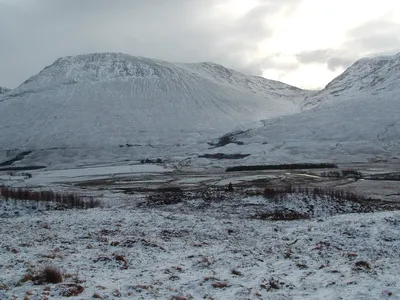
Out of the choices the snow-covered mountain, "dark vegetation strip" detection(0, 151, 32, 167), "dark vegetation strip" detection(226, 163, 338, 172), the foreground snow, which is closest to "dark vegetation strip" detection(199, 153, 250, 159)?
the snow-covered mountain

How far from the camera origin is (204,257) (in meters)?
15.5

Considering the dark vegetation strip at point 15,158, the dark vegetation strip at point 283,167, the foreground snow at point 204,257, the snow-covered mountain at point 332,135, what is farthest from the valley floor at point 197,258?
the dark vegetation strip at point 15,158

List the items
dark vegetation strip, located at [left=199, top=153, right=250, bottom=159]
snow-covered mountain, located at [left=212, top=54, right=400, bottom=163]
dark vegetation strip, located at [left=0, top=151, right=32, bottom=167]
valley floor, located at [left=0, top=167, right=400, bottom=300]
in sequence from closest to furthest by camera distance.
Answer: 1. valley floor, located at [left=0, top=167, right=400, bottom=300]
2. snow-covered mountain, located at [left=212, top=54, right=400, bottom=163]
3. dark vegetation strip, located at [left=199, top=153, right=250, bottom=159]
4. dark vegetation strip, located at [left=0, top=151, right=32, bottom=167]

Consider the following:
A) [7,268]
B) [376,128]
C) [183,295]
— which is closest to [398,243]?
[183,295]

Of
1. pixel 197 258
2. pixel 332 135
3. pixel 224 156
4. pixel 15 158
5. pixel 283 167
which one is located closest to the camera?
pixel 197 258

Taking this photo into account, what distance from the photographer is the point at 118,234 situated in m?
19.5

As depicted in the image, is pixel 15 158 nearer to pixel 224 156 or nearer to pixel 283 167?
pixel 224 156

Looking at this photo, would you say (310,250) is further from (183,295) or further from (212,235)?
(183,295)

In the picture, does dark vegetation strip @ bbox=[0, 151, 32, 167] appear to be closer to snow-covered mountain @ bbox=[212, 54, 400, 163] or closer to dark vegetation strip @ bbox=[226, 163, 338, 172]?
snow-covered mountain @ bbox=[212, 54, 400, 163]

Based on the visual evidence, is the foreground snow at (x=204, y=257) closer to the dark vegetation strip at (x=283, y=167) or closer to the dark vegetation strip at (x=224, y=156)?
the dark vegetation strip at (x=283, y=167)

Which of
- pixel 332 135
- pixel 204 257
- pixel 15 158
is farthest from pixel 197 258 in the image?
pixel 15 158

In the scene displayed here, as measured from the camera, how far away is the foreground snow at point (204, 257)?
37.9 ft

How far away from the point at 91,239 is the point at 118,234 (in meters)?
1.61

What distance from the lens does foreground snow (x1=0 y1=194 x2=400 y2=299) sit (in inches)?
455
